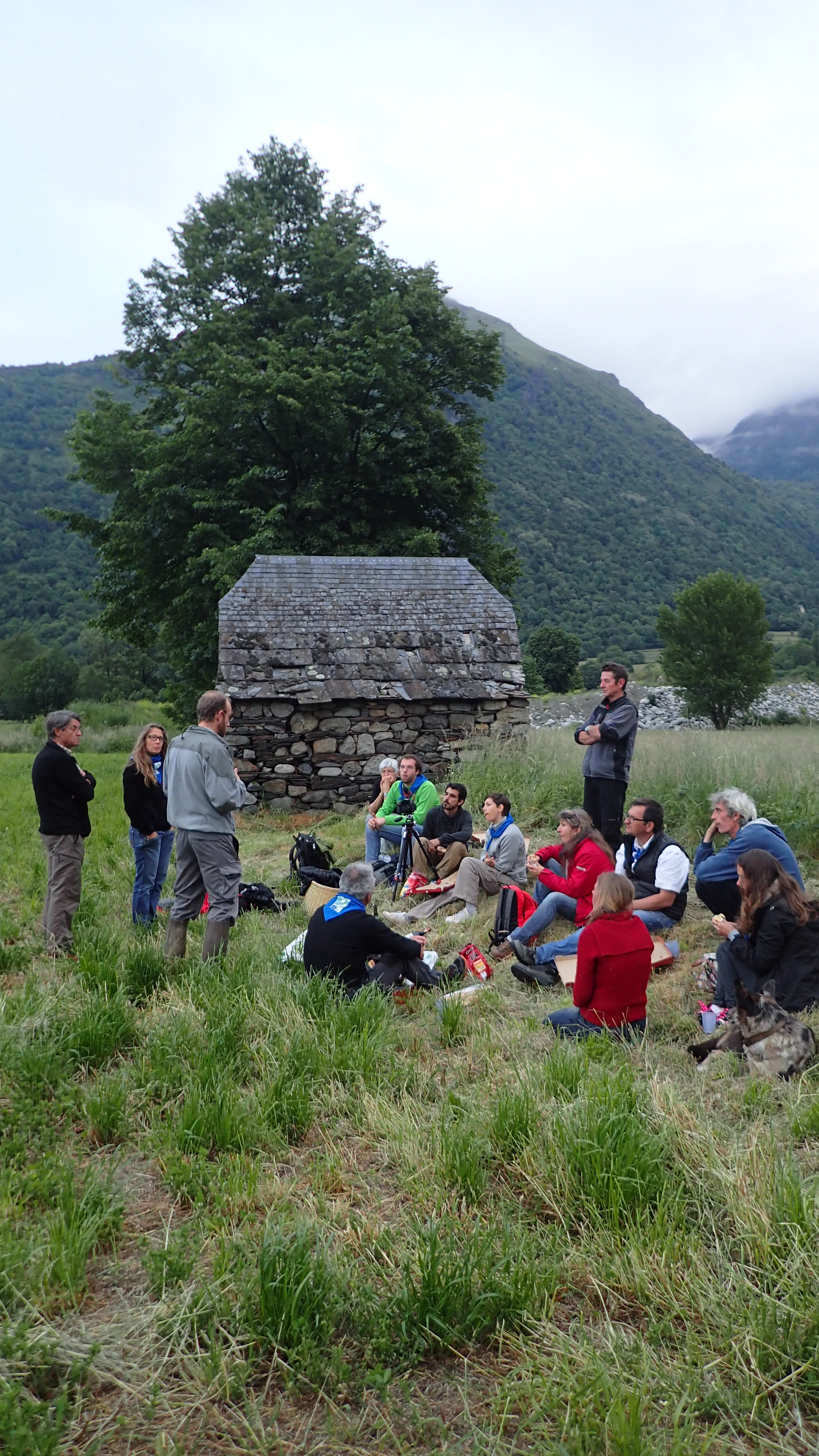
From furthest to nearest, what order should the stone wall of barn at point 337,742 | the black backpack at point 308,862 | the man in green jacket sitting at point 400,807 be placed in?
the stone wall of barn at point 337,742
the man in green jacket sitting at point 400,807
the black backpack at point 308,862

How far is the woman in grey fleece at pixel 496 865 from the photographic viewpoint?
7.47 m

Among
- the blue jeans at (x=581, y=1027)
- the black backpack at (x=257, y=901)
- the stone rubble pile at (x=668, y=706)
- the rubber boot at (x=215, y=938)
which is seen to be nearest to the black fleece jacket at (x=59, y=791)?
the rubber boot at (x=215, y=938)

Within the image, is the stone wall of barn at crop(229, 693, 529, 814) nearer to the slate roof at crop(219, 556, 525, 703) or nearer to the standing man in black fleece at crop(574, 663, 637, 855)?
the slate roof at crop(219, 556, 525, 703)

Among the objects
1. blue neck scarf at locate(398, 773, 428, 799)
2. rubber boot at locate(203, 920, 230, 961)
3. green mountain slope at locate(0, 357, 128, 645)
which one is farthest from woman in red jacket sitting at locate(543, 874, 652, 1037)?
green mountain slope at locate(0, 357, 128, 645)

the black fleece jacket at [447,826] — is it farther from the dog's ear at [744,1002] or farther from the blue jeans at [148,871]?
the dog's ear at [744,1002]

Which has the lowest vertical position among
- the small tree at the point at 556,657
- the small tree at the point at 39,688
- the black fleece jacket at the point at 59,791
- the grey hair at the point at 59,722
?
the small tree at the point at 39,688

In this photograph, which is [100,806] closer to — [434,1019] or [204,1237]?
[434,1019]

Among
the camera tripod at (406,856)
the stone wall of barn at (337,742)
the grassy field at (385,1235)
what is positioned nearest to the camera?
the grassy field at (385,1235)

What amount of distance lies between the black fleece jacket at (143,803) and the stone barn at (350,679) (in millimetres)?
5833

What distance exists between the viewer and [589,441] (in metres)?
93.8

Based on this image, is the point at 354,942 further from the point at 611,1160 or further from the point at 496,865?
the point at 496,865

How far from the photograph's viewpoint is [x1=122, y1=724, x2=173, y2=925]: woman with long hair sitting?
6.56m

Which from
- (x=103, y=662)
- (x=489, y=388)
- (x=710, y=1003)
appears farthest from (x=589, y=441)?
(x=710, y=1003)

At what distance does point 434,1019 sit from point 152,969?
→ 5.65ft
